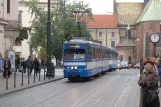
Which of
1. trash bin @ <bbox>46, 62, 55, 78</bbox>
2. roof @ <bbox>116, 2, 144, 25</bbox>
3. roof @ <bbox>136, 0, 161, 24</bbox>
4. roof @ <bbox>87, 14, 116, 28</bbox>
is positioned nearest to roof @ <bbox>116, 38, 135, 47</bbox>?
roof @ <bbox>116, 2, 144, 25</bbox>

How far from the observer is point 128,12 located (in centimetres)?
13550

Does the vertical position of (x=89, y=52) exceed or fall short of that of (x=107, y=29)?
it falls short

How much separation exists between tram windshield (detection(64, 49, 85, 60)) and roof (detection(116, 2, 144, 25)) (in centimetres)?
10355

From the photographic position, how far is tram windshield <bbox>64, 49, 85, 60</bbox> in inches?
1230

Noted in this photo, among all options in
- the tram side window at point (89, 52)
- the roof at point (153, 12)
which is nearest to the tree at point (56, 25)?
the roof at point (153, 12)

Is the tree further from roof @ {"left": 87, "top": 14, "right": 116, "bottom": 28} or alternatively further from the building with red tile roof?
roof @ {"left": 87, "top": 14, "right": 116, "bottom": 28}

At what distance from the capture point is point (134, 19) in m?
134

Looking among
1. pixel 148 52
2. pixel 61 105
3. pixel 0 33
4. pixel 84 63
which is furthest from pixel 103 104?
pixel 148 52

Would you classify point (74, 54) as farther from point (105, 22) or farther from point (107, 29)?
point (105, 22)

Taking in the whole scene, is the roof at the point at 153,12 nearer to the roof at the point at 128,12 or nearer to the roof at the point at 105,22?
the roof at the point at 128,12

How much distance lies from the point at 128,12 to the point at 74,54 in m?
106

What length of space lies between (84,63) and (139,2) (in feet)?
353

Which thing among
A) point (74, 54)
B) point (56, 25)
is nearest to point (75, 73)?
point (74, 54)

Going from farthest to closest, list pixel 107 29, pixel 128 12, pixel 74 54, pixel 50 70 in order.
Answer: pixel 128 12 < pixel 107 29 < pixel 50 70 < pixel 74 54
